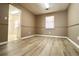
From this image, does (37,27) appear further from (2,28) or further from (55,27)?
(2,28)

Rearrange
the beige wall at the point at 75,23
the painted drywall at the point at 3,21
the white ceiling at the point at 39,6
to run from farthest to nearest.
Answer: the white ceiling at the point at 39,6
the painted drywall at the point at 3,21
the beige wall at the point at 75,23

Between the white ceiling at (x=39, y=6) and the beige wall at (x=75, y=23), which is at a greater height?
the white ceiling at (x=39, y=6)

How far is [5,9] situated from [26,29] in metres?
2.37

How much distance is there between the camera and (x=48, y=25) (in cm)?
739

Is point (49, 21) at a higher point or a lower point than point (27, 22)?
higher

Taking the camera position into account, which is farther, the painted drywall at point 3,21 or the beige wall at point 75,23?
the painted drywall at point 3,21

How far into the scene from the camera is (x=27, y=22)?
6.91m

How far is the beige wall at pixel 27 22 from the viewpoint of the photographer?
20.8 feet

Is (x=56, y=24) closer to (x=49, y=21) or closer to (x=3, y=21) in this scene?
(x=49, y=21)

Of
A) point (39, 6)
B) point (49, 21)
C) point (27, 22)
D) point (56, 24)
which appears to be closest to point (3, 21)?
point (39, 6)

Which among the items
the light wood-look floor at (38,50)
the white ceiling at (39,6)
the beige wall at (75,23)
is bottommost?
the light wood-look floor at (38,50)

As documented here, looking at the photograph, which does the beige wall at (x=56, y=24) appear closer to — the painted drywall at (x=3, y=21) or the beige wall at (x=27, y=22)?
the beige wall at (x=27, y=22)

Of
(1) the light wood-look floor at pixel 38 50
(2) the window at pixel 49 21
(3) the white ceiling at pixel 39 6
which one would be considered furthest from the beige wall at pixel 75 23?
(2) the window at pixel 49 21

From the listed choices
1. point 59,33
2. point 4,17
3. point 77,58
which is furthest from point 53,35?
point 77,58
